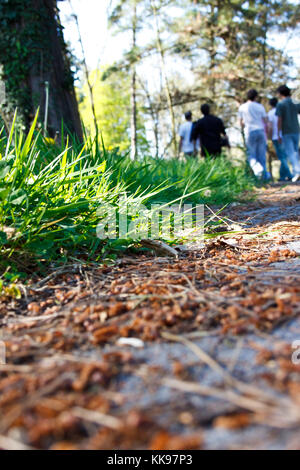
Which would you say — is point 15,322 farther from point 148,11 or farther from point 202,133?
point 148,11

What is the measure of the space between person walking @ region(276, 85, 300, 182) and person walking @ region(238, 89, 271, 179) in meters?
0.34

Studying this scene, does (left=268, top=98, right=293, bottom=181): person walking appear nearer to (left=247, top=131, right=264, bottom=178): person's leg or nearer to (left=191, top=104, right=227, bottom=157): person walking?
(left=247, top=131, right=264, bottom=178): person's leg

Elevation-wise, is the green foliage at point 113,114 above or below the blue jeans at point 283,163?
above

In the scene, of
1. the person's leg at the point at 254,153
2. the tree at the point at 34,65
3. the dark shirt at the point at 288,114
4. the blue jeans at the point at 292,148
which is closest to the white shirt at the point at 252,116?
the person's leg at the point at 254,153

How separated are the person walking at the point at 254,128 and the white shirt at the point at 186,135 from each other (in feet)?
3.84

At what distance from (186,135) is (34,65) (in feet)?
13.4

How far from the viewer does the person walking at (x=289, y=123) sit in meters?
7.34

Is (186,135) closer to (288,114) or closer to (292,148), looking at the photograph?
(288,114)

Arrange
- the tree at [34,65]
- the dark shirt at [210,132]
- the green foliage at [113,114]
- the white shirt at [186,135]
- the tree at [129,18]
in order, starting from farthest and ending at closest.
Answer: the green foliage at [113,114], the tree at [129,18], the white shirt at [186,135], the dark shirt at [210,132], the tree at [34,65]

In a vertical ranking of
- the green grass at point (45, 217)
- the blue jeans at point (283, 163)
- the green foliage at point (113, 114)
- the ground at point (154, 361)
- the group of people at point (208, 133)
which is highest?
the green foliage at point (113, 114)

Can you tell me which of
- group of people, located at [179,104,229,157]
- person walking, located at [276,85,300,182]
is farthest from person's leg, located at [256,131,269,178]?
group of people, located at [179,104,229,157]

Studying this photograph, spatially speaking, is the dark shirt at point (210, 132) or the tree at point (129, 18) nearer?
the dark shirt at point (210, 132)

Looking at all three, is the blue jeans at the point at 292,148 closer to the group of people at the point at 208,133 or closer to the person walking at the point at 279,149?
the person walking at the point at 279,149

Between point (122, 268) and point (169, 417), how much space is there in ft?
3.21
